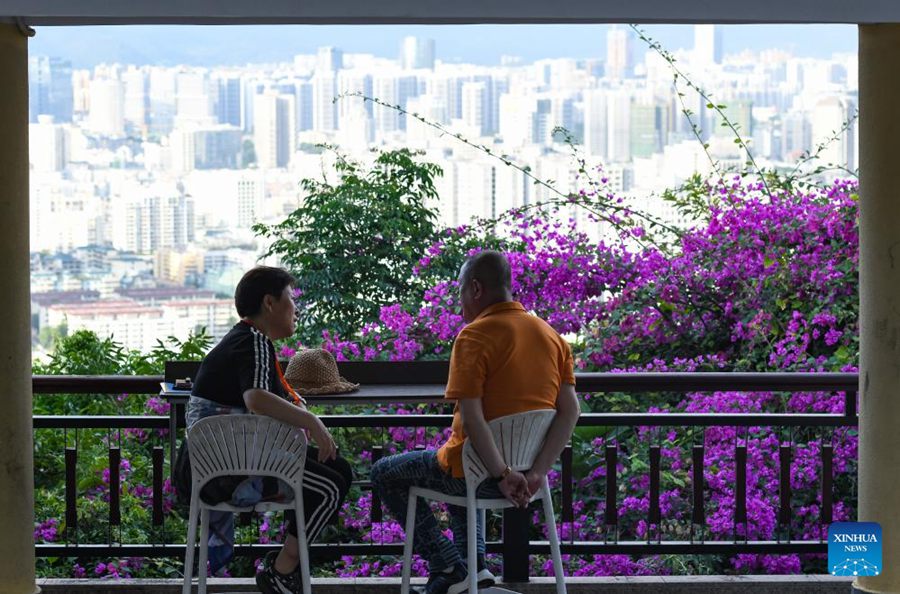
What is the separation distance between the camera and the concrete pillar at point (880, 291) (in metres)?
3.67

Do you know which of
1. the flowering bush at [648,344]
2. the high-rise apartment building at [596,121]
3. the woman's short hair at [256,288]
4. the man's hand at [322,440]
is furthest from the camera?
the high-rise apartment building at [596,121]

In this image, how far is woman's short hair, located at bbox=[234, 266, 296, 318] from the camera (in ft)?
11.6

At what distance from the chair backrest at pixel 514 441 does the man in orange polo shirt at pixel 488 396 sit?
0.08ft

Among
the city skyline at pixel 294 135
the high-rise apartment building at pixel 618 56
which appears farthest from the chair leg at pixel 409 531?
the high-rise apartment building at pixel 618 56

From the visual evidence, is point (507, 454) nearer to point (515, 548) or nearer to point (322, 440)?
point (322, 440)

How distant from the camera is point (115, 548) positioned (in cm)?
417

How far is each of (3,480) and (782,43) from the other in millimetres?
6938

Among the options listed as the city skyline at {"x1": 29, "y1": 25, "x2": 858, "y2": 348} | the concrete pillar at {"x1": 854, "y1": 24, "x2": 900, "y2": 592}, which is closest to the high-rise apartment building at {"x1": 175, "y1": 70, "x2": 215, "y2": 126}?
the city skyline at {"x1": 29, "y1": 25, "x2": 858, "y2": 348}

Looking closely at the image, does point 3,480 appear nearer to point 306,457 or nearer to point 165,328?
point 306,457

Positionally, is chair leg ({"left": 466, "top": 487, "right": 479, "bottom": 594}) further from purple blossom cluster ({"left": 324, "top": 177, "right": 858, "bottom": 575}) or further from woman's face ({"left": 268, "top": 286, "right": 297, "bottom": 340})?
purple blossom cluster ({"left": 324, "top": 177, "right": 858, "bottom": 575})

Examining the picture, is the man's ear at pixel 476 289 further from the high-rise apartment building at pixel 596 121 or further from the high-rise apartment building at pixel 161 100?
the high-rise apartment building at pixel 161 100

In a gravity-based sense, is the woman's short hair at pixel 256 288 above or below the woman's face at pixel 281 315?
above

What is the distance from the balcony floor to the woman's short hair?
39.9 inches

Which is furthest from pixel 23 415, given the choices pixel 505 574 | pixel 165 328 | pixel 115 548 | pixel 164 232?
pixel 164 232
